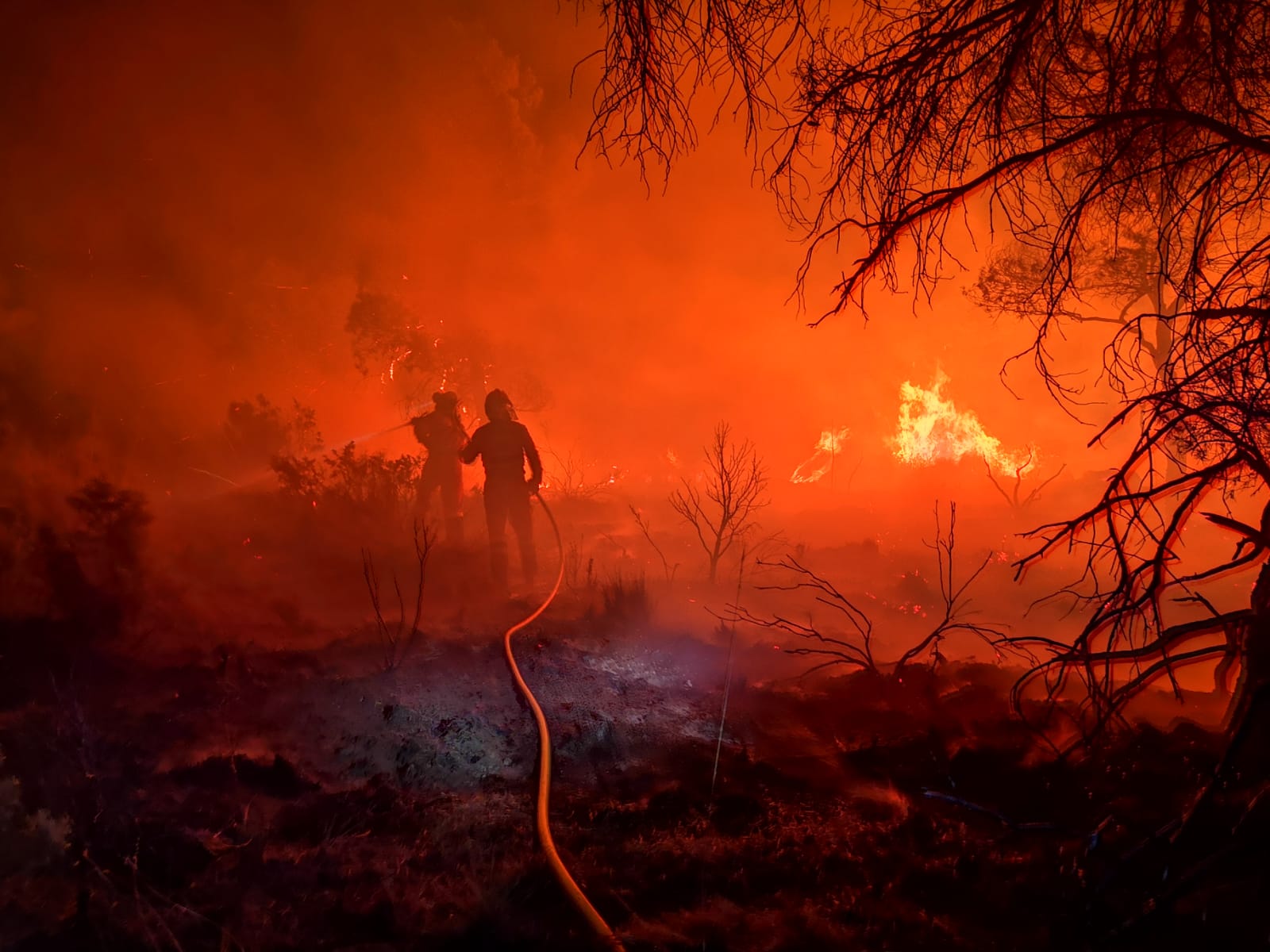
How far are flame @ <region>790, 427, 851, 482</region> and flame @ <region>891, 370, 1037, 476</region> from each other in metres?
3.02

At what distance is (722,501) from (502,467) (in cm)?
630

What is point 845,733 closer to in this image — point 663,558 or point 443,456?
point 663,558

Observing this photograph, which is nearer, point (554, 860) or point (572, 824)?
A: point (554, 860)

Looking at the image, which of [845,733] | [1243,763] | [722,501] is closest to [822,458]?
[722,501]

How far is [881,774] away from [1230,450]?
260 centimetres

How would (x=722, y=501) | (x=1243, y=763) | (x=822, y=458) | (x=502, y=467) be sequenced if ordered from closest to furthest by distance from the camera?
(x=1243, y=763) < (x=502, y=467) < (x=722, y=501) < (x=822, y=458)

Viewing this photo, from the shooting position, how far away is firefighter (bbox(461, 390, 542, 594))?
9.16 m

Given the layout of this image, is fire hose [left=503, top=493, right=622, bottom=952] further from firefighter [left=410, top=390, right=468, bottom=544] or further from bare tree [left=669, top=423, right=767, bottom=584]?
firefighter [left=410, top=390, right=468, bottom=544]

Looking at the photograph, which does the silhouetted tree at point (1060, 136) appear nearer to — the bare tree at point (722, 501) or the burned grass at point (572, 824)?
the burned grass at point (572, 824)

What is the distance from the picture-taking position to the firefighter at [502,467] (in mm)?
9156

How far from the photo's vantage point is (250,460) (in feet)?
51.8

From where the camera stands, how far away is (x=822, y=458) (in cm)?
2977

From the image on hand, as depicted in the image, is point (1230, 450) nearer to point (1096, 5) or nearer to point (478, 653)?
point (1096, 5)

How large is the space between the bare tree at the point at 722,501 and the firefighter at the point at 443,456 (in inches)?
206
